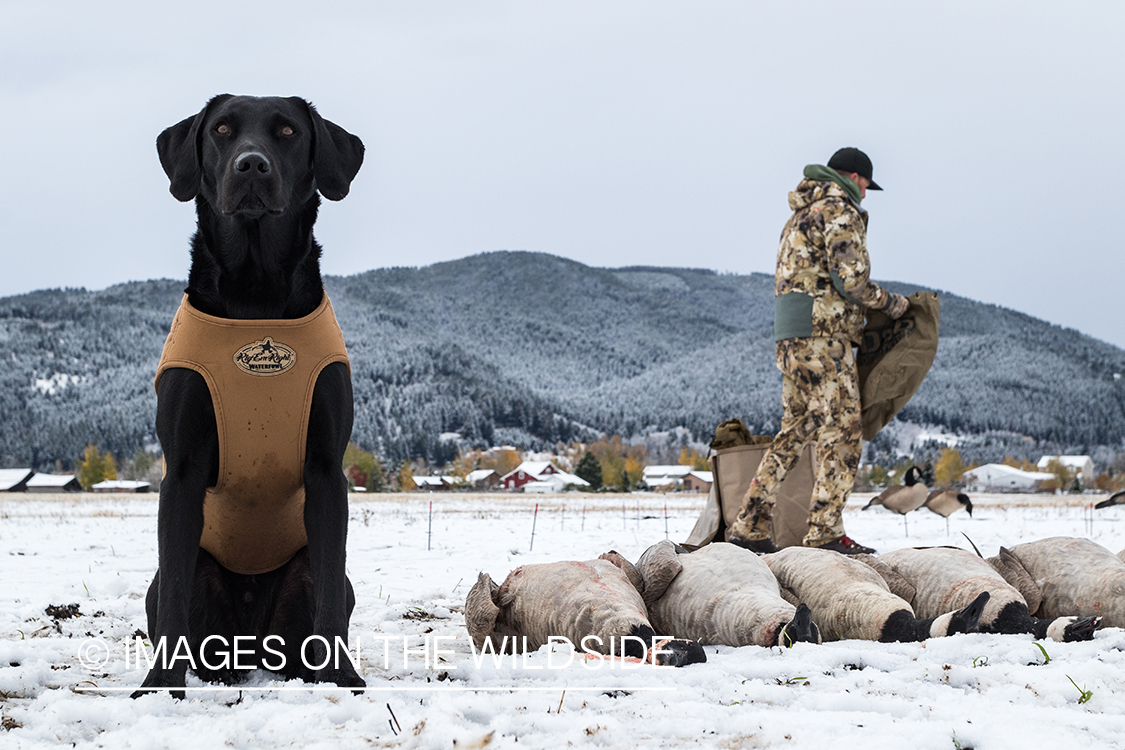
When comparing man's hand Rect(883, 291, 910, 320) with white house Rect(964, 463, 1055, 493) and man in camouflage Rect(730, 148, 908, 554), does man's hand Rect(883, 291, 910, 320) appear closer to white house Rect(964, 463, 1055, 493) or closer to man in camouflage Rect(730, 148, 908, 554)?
man in camouflage Rect(730, 148, 908, 554)

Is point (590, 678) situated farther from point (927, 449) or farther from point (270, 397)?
point (927, 449)

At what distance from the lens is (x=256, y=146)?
11.2 ft

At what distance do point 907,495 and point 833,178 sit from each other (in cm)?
482

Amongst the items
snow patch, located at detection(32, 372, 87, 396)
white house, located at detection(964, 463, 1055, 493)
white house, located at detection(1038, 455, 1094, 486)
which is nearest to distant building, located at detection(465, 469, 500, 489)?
white house, located at detection(964, 463, 1055, 493)

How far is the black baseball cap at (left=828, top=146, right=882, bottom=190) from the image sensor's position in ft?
26.7

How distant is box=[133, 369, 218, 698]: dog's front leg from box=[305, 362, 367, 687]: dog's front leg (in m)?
0.36

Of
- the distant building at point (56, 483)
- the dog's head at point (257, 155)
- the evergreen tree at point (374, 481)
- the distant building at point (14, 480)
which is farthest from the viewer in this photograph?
the distant building at point (56, 483)

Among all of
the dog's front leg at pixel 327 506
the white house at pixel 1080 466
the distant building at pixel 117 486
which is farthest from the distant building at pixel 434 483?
the dog's front leg at pixel 327 506

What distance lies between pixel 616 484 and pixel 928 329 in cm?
7614

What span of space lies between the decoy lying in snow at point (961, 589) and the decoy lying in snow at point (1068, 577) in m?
0.09

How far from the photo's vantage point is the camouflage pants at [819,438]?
7.41 metres

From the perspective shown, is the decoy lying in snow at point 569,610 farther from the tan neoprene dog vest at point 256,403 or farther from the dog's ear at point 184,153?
the dog's ear at point 184,153

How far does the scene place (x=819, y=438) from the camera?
24.7 ft

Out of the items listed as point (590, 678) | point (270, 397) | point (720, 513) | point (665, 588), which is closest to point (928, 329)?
point (720, 513)
